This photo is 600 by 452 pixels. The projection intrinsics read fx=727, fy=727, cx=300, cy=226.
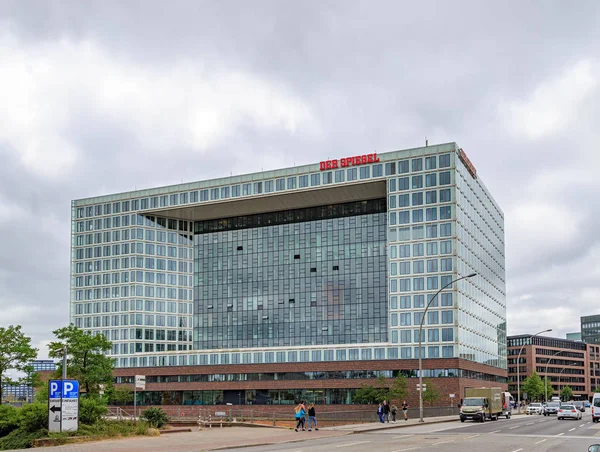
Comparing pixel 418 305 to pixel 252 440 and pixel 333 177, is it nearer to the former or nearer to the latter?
pixel 333 177

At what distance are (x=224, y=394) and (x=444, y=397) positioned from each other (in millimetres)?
30499

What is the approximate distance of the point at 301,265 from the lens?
345 feet

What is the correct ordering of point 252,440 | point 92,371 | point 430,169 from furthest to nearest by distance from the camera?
1. point 430,169
2. point 92,371
3. point 252,440

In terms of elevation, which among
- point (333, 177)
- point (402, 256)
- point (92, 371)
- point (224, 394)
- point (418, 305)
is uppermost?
point (333, 177)

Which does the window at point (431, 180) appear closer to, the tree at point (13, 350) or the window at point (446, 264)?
the window at point (446, 264)

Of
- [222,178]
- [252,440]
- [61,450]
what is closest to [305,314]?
[222,178]

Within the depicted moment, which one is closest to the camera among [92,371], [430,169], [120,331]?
[92,371]

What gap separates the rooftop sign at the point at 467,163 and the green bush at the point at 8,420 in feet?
217

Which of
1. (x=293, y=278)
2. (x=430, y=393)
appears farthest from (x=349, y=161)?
(x=430, y=393)

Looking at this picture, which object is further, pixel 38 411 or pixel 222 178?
pixel 222 178

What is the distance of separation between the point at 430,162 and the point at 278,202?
23410 mm

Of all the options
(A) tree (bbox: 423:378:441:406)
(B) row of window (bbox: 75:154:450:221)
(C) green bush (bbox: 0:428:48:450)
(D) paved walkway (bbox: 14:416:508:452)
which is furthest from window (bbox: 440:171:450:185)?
(C) green bush (bbox: 0:428:48:450)

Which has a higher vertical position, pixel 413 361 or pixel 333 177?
pixel 333 177

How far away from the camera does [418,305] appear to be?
9131cm
